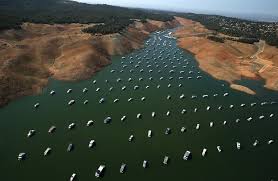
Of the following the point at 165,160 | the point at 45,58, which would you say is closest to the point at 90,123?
the point at 165,160

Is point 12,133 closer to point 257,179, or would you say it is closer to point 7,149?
point 7,149

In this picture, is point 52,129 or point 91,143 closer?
point 91,143

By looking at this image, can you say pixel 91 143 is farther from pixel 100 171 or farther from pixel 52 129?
pixel 52 129

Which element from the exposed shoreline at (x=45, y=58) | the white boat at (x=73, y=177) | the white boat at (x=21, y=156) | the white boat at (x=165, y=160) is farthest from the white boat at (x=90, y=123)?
the exposed shoreline at (x=45, y=58)

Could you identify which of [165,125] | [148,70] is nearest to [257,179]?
[165,125]

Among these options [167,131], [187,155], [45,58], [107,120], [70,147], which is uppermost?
[187,155]

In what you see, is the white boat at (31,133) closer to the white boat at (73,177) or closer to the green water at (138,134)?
the green water at (138,134)

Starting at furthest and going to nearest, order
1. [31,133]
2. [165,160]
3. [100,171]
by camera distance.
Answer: [31,133] < [165,160] < [100,171]

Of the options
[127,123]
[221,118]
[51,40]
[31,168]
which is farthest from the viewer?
[51,40]

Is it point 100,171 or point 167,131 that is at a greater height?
point 167,131
